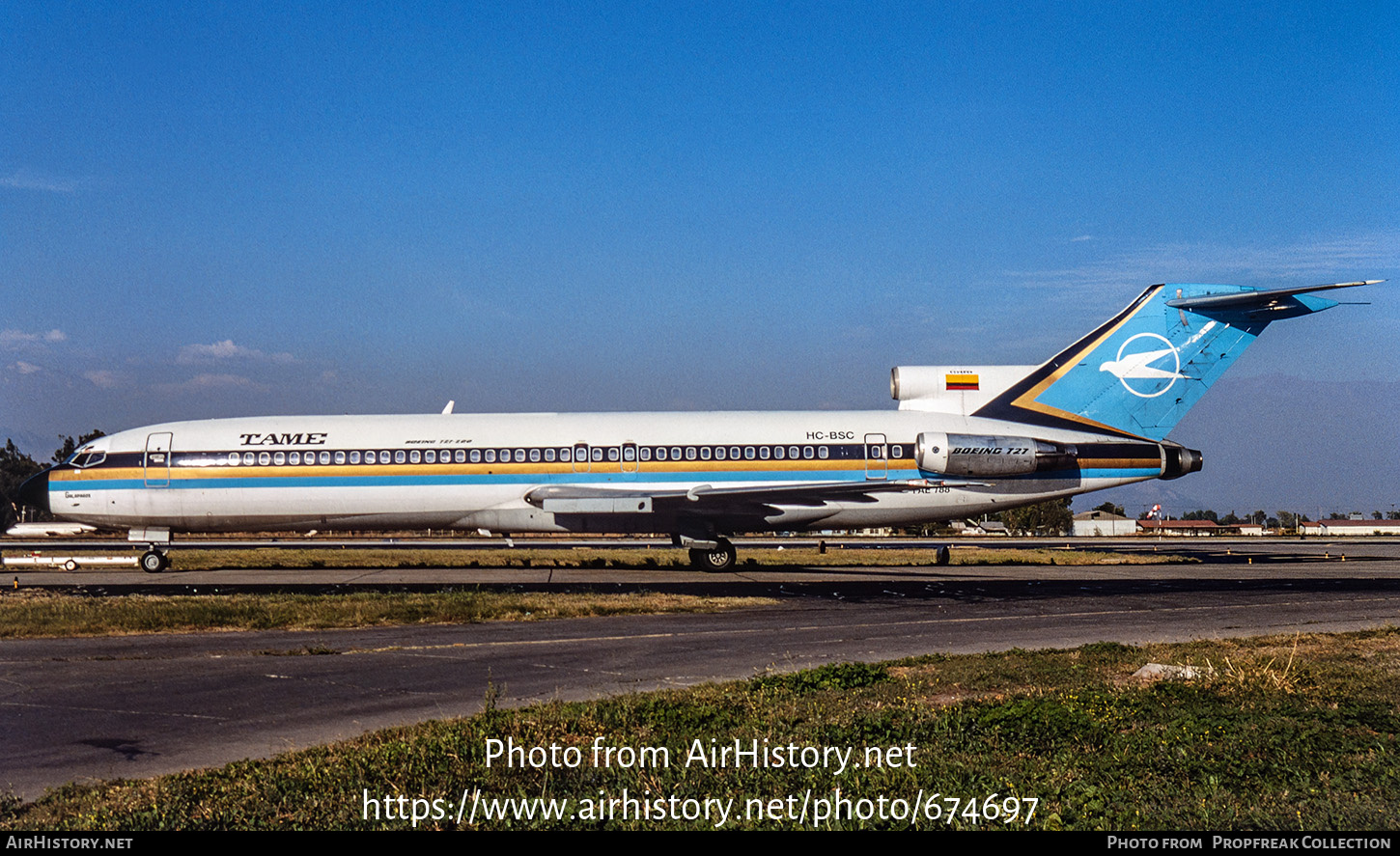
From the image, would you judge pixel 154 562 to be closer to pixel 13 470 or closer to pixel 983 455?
pixel 983 455

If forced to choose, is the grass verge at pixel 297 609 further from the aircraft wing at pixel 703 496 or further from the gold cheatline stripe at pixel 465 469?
the gold cheatline stripe at pixel 465 469

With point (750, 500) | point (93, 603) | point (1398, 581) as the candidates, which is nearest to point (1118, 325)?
point (1398, 581)

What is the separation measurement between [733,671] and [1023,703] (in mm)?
4154

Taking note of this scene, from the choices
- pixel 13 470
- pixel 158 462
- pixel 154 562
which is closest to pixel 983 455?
pixel 154 562

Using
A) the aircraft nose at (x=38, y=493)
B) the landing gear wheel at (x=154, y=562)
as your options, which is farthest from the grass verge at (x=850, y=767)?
the aircraft nose at (x=38, y=493)

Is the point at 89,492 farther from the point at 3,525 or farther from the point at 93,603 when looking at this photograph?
→ the point at 3,525

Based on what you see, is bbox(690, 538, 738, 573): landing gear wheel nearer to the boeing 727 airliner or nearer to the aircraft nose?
the boeing 727 airliner

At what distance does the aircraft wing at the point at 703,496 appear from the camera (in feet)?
93.1

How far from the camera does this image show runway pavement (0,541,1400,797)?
372 inches

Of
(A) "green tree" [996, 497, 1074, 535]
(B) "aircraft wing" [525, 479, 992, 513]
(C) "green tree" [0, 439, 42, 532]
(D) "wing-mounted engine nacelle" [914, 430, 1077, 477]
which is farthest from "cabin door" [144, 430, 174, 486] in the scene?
(A) "green tree" [996, 497, 1074, 535]

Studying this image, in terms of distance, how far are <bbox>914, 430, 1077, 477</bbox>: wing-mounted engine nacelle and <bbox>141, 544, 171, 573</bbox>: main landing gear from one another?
22.1 metres

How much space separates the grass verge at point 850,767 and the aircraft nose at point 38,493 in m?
27.1

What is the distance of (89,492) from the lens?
2983 cm

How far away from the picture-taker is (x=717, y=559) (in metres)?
29.7
